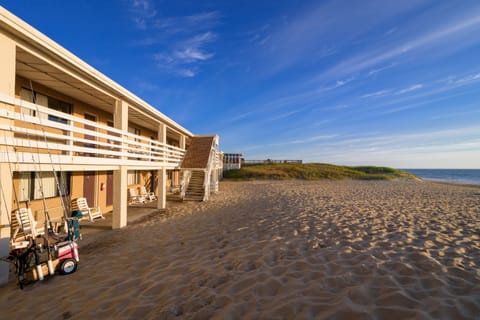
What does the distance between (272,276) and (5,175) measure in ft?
18.1

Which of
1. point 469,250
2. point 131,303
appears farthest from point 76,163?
point 469,250

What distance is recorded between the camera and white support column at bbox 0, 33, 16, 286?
13.4ft

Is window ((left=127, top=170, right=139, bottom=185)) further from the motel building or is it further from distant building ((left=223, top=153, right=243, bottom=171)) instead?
distant building ((left=223, top=153, right=243, bottom=171))

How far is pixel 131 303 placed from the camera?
3.22m

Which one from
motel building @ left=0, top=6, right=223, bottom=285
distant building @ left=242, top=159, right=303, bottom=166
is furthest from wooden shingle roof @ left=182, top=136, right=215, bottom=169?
distant building @ left=242, top=159, right=303, bottom=166

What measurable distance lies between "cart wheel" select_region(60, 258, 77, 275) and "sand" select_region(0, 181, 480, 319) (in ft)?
0.38

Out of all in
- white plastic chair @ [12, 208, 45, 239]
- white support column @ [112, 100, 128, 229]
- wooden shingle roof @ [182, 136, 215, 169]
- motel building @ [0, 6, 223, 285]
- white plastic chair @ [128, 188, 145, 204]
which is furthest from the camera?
wooden shingle roof @ [182, 136, 215, 169]

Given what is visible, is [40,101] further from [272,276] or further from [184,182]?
[272,276]

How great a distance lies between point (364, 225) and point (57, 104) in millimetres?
11436

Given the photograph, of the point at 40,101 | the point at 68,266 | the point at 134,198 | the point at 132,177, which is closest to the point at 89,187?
the point at 134,198

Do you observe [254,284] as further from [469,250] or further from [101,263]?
[469,250]

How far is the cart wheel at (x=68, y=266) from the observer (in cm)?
425

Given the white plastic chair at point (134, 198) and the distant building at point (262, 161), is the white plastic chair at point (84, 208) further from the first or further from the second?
the distant building at point (262, 161)

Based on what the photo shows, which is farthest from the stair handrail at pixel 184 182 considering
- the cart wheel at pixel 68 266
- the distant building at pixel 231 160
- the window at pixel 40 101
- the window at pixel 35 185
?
the distant building at pixel 231 160
